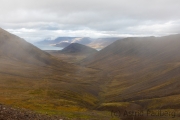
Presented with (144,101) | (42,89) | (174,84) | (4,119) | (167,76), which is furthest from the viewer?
(167,76)

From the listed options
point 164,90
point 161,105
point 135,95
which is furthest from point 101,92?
point 161,105

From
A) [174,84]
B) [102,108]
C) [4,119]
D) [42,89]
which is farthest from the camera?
[174,84]

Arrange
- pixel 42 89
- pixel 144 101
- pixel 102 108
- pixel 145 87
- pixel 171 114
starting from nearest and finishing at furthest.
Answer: pixel 171 114 → pixel 102 108 → pixel 144 101 → pixel 42 89 → pixel 145 87

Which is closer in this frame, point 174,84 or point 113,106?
point 113,106

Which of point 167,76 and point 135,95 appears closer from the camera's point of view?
point 135,95

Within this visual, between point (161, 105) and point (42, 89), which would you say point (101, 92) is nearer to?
point (42, 89)

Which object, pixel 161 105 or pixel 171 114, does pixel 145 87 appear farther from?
pixel 171 114

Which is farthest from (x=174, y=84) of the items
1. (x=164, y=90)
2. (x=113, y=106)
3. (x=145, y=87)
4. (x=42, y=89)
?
(x=42, y=89)

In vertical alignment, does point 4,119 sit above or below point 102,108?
above

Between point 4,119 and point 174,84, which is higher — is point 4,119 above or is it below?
Answer: above
